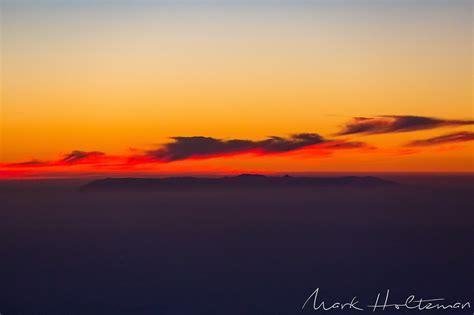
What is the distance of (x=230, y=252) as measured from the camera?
3.47 meters

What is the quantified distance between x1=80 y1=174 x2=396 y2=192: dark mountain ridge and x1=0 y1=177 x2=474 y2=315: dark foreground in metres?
0.03

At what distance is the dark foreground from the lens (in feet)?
11.3

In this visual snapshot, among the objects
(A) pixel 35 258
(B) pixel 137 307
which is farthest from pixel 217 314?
(A) pixel 35 258

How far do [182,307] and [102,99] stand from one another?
3.44ft

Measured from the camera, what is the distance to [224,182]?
11.5 ft

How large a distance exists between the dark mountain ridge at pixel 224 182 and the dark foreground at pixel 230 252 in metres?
0.03

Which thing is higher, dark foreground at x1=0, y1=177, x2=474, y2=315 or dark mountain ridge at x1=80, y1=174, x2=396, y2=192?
dark mountain ridge at x1=80, y1=174, x2=396, y2=192

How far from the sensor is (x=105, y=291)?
136 inches

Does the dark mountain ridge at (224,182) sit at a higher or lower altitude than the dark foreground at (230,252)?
higher

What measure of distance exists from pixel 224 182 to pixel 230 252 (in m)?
0.33

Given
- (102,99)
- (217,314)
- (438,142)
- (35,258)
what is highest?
(102,99)

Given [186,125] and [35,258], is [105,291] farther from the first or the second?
[186,125]

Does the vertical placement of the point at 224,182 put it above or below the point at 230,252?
above

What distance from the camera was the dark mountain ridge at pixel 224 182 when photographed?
3.48 metres
